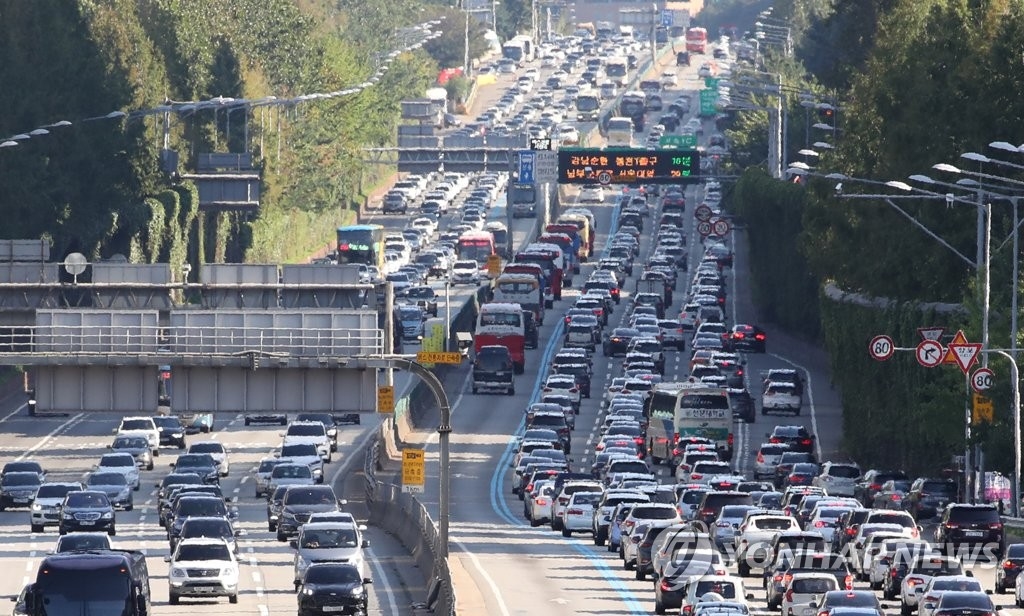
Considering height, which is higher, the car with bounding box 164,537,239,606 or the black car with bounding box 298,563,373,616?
the black car with bounding box 298,563,373,616

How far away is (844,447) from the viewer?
331 feet

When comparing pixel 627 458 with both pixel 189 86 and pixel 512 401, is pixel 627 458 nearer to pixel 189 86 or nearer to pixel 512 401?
pixel 512 401

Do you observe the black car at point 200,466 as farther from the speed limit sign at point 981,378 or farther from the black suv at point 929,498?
the speed limit sign at point 981,378

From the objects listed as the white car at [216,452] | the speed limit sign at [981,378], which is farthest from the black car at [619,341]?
the speed limit sign at [981,378]

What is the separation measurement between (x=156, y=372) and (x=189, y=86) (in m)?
92.2

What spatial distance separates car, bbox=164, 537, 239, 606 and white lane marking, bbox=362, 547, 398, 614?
3.53m

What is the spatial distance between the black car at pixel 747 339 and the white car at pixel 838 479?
4646 cm

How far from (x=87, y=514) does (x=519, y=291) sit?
6623cm

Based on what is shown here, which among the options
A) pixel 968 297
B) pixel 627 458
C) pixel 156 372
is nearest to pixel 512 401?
pixel 627 458

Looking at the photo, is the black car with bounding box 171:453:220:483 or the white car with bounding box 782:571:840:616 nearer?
the white car with bounding box 782:571:840:616

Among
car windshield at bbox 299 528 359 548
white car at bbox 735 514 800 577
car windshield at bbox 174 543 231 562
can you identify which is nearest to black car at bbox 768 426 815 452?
white car at bbox 735 514 800 577

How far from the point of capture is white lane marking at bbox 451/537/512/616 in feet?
194

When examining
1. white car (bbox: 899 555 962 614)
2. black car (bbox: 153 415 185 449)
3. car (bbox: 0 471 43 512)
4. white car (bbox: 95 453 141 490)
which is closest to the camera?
white car (bbox: 899 555 962 614)

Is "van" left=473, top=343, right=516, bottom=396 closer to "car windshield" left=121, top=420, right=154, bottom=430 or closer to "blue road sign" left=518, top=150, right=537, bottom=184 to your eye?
"car windshield" left=121, top=420, right=154, bottom=430
